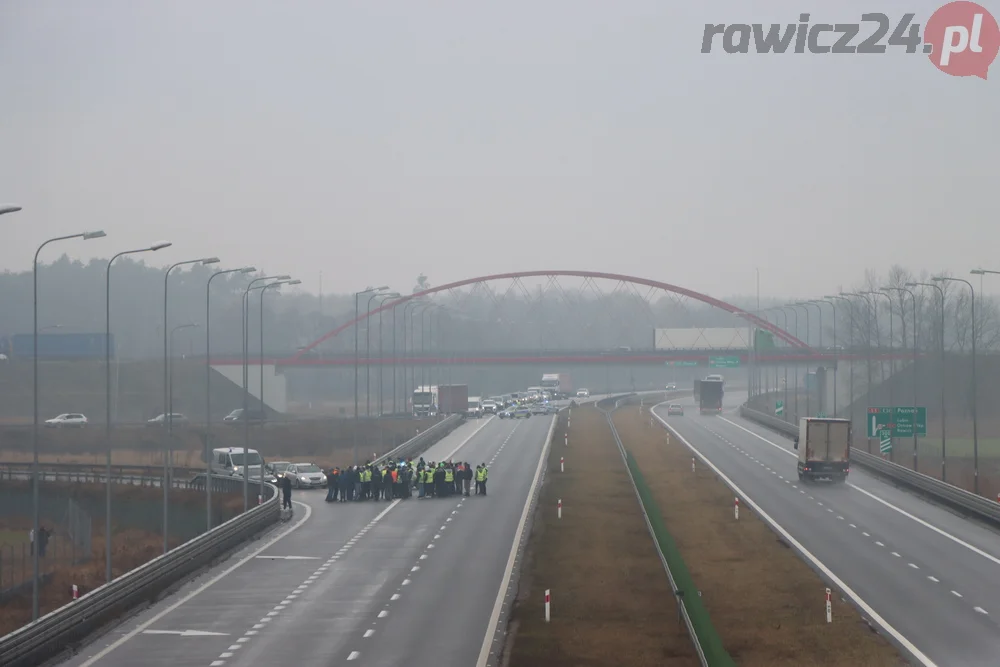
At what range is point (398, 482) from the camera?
56.4 m

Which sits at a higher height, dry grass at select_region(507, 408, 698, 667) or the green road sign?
the green road sign

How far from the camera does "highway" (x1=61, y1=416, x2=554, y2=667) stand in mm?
25094

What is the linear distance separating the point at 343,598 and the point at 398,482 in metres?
25.1

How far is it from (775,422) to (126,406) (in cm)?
5979

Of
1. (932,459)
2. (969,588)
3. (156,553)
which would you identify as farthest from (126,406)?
(969,588)

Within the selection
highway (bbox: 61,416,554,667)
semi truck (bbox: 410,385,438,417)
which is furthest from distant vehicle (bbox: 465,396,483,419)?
highway (bbox: 61,416,554,667)

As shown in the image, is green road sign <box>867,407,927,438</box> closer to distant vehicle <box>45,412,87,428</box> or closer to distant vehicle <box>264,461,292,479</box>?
distant vehicle <box>264,461,292,479</box>

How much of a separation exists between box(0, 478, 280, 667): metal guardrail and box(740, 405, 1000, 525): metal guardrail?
949 inches

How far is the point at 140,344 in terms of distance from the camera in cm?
19975

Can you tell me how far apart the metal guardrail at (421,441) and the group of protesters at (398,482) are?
298 inches

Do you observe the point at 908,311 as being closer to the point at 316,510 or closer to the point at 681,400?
the point at 681,400

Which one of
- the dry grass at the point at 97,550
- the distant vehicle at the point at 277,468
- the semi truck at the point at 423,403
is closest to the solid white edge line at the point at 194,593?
the dry grass at the point at 97,550

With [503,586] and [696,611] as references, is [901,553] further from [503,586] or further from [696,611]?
[696,611]

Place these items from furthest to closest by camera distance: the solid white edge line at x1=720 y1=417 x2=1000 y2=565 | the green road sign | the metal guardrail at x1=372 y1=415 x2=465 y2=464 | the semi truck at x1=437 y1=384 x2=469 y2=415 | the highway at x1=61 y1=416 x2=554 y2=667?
the semi truck at x1=437 y1=384 x2=469 y2=415 < the metal guardrail at x1=372 y1=415 x2=465 y2=464 < the green road sign < the solid white edge line at x1=720 y1=417 x2=1000 y2=565 < the highway at x1=61 y1=416 x2=554 y2=667
